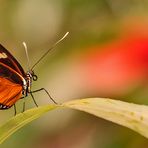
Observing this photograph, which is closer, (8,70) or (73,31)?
(8,70)

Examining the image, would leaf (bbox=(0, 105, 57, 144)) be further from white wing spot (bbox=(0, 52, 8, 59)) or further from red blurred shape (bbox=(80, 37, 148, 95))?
red blurred shape (bbox=(80, 37, 148, 95))

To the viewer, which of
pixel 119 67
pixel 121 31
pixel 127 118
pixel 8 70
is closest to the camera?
pixel 127 118

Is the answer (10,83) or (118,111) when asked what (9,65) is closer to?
(10,83)

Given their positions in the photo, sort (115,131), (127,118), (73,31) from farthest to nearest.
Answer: (73,31)
(115,131)
(127,118)

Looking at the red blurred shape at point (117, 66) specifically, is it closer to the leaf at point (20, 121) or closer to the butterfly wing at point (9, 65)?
the butterfly wing at point (9, 65)

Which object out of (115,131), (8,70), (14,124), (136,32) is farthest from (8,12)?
(14,124)

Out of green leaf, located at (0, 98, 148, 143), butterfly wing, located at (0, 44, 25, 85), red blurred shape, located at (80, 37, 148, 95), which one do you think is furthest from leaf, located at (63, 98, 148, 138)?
red blurred shape, located at (80, 37, 148, 95)

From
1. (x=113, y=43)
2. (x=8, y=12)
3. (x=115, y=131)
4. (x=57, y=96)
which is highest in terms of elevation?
(x=8, y=12)

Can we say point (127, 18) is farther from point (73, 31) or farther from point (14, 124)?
point (14, 124)

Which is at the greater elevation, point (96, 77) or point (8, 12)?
point (8, 12)
